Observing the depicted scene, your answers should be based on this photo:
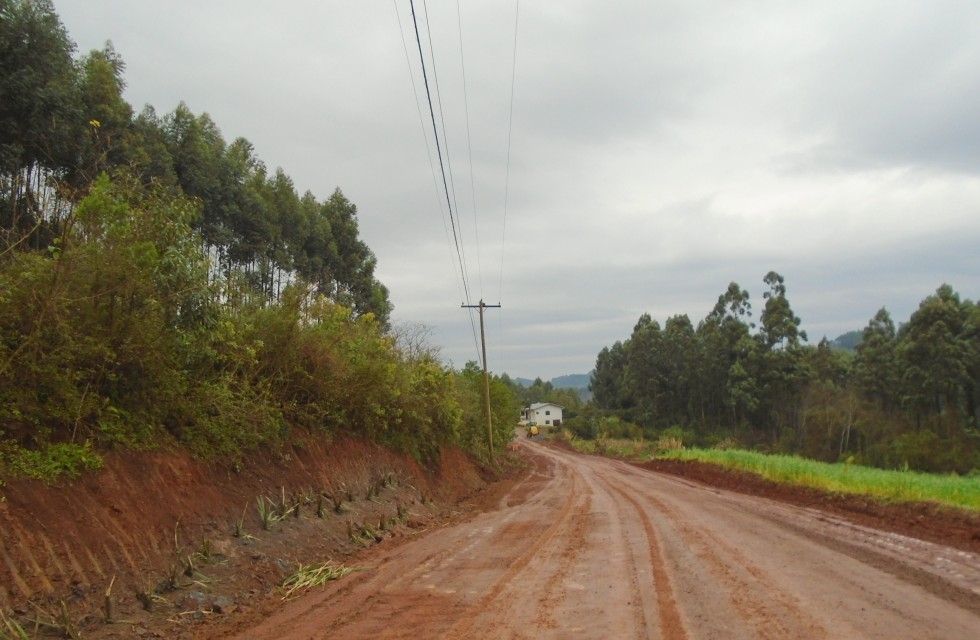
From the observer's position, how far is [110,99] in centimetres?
2064

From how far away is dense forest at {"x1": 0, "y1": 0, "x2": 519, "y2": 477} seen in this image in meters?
7.67

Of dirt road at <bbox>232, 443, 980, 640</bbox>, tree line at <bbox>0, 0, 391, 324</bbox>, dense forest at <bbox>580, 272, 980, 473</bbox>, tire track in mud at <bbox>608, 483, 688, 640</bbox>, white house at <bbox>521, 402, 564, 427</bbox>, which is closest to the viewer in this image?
tire track in mud at <bbox>608, 483, 688, 640</bbox>

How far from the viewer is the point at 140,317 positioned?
8.91 metres

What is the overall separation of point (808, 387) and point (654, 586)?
64316mm

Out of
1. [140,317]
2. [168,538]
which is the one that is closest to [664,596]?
[168,538]

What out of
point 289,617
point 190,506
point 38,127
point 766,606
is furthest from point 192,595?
point 38,127

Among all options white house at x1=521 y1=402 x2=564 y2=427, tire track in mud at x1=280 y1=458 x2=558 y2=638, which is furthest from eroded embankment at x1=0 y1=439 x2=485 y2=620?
white house at x1=521 y1=402 x2=564 y2=427

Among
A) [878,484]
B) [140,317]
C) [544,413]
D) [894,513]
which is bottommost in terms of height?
[544,413]

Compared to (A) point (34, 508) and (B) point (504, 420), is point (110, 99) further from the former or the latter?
(B) point (504, 420)

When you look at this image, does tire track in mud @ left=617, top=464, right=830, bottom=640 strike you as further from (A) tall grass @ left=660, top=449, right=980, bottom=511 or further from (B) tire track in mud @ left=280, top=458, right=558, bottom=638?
(A) tall grass @ left=660, top=449, right=980, bottom=511

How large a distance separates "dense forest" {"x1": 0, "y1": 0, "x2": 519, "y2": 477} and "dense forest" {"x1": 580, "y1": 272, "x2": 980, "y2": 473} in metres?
30.0

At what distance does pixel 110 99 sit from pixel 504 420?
94.7 ft

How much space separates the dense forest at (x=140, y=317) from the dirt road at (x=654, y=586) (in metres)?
3.57

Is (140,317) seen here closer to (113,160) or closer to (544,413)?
(113,160)
